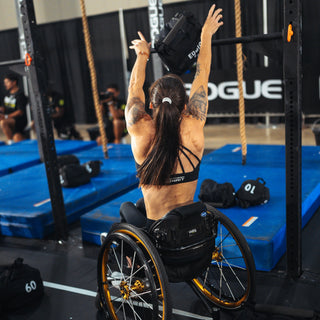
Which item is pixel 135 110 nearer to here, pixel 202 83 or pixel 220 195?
pixel 202 83

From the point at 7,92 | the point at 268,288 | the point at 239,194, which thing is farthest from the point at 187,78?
the point at 268,288

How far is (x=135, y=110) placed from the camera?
6.57 feet

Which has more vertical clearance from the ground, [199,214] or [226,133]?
[199,214]

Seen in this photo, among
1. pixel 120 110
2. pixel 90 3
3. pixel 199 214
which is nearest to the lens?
pixel 199 214

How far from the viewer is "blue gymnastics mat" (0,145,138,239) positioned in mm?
3447

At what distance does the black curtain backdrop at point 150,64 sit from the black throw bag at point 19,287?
3279mm

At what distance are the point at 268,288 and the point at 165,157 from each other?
1.12 meters

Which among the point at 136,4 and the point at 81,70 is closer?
the point at 136,4

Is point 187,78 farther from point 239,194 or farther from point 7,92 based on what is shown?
point 239,194

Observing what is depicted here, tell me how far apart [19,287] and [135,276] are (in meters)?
0.84

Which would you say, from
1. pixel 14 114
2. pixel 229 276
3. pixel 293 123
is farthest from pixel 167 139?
pixel 14 114

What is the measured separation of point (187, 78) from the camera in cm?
799

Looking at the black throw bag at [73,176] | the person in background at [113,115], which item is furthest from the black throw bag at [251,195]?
the person in background at [113,115]

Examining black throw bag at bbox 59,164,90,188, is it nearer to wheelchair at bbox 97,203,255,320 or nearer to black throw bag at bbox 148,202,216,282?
wheelchair at bbox 97,203,255,320
